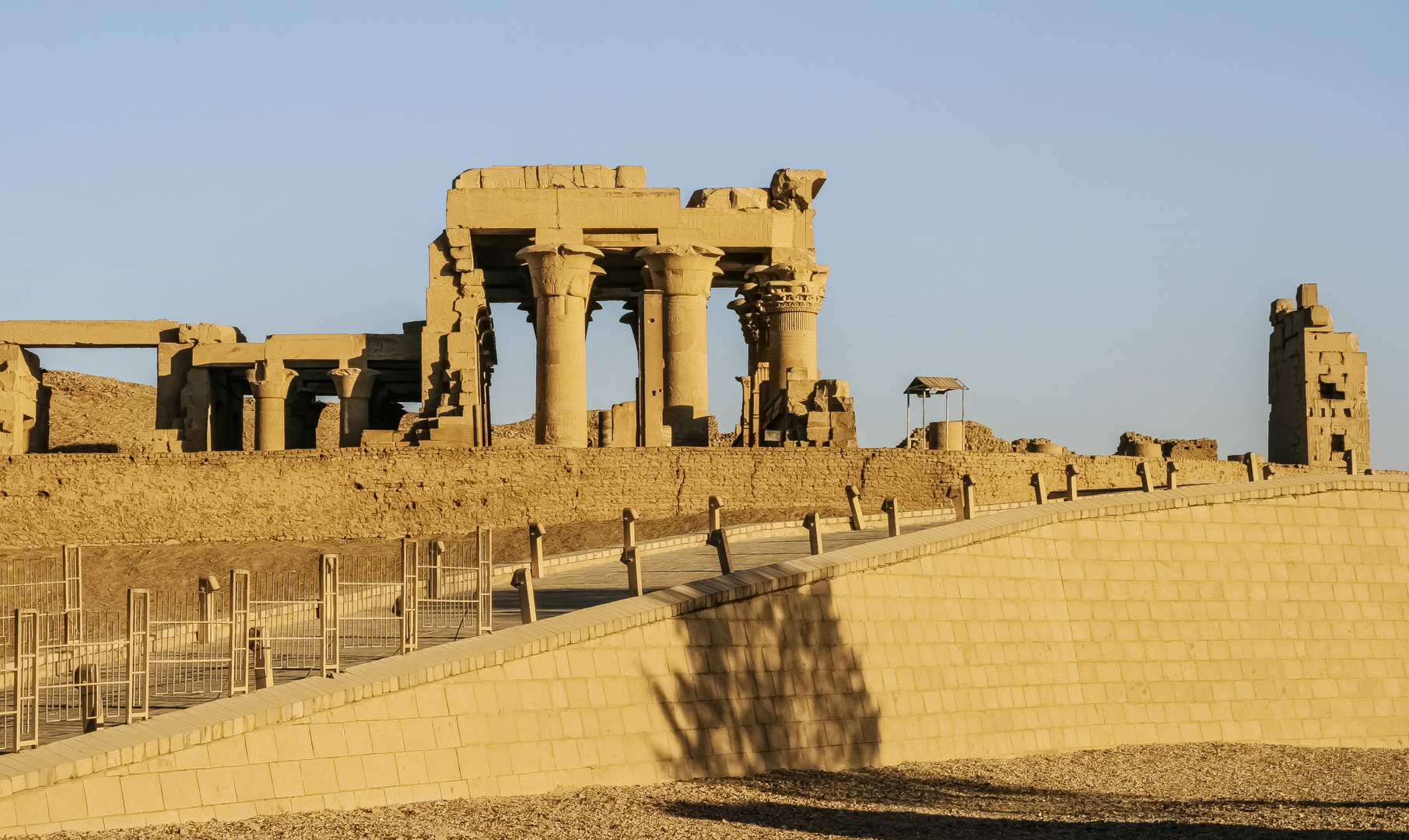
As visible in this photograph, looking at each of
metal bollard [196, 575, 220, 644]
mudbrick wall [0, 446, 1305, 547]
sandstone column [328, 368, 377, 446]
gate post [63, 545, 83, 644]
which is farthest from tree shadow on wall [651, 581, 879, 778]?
sandstone column [328, 368, 377, 446]

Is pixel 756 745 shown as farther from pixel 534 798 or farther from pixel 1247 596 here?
pixel 1247 596

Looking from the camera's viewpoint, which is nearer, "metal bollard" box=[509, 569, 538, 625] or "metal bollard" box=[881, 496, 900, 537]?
"metal bollard" box=[509, 569, 538, 625]

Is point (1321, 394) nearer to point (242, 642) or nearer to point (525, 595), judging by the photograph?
point (525, 595)

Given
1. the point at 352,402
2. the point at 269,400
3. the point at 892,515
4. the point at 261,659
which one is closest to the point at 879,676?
the point at 892,515

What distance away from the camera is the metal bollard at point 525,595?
1509cm

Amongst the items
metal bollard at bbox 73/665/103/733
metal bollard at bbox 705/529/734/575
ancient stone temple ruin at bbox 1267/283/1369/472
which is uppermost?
ancient stone temple ruin at bbox 1267/283/1369/472

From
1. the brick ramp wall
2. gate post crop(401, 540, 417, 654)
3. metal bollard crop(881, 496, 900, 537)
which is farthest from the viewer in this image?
metal bollard crop(881, 496, 900, 537)

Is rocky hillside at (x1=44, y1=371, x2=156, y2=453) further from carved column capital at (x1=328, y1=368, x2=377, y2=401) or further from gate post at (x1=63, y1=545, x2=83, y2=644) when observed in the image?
gate post at (x1=63, y1=545, x2=83, y2=644)

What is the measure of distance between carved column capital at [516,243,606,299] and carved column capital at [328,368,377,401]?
15.5 feet

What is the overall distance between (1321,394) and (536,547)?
26.1 m

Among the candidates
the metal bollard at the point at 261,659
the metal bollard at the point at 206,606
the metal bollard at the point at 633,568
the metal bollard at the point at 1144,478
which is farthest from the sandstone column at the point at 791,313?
the metal bollard at the point at 261,659

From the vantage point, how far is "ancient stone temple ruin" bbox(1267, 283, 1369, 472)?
129ft

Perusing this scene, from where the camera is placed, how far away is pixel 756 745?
1645 cm

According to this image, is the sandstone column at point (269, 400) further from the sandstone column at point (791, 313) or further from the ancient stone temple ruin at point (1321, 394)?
the ancient stone temple ruin at point (1321, 394)
